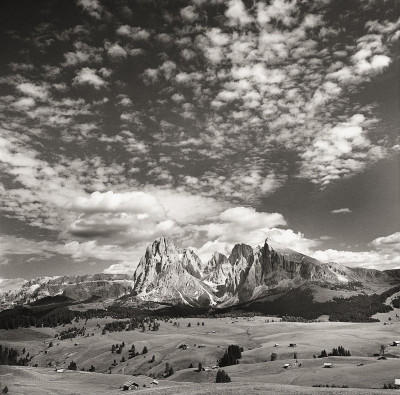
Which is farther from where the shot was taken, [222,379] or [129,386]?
[222,379]

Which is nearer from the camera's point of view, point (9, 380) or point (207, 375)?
point (9, 380)

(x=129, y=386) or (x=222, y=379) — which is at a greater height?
(x=129, y=386)

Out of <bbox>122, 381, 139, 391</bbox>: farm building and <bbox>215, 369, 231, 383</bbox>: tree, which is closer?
<bbox>122, 381, 139, 391</bbox>: farm building

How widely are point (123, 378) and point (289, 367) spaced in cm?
7492

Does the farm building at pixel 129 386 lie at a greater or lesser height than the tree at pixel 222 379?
greater

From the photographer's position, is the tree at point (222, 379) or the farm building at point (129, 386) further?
the tree at point (222, 379)

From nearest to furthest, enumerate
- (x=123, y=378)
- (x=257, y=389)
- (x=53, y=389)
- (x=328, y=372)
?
(x=257, y=389) < (x=53, y=389) < (x=328, y=372) < (x=123, y=378)

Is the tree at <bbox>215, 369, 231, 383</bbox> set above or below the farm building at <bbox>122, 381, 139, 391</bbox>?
below

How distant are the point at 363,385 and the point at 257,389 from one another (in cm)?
4491

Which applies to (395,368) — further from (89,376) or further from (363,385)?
(89,376)

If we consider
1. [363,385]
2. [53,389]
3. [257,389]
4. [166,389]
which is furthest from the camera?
[53,389]

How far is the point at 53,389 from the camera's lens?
13062 cm

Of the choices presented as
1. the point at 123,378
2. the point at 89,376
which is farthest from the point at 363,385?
the point at 89,376

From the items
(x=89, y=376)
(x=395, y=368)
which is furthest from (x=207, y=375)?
(x=395, y=368)
